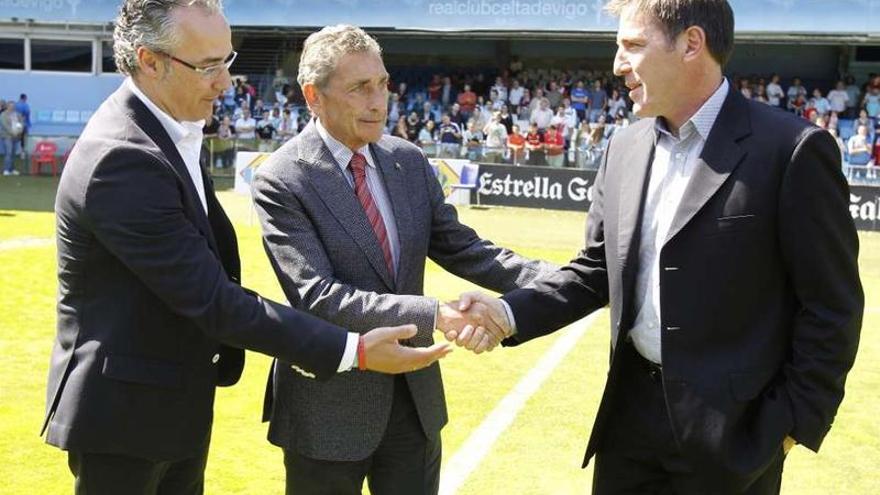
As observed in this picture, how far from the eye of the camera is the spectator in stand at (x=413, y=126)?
28438 millimetres

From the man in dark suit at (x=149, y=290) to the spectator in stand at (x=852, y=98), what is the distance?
28237 millimetres

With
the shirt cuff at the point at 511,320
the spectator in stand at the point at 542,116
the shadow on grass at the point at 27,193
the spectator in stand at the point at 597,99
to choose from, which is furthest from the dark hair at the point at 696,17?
the spectator in stand at the point at 597,99

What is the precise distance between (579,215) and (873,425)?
14.5 metres

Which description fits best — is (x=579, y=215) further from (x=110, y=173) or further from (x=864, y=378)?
(x=110, y=173)

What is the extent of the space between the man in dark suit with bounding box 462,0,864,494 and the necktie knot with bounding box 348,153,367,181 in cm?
99

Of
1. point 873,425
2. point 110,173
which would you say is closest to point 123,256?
point 110,173

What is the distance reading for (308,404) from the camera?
3.63 meters

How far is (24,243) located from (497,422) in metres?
10.2

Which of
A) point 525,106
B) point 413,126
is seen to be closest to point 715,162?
point 413,126

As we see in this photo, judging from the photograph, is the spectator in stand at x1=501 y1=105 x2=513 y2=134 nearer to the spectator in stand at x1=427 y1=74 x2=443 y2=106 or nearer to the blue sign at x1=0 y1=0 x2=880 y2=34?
the blue sign at x1=0 y1=0 x2=880 y2=34

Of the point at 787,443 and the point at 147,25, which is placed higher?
the point at 147,25

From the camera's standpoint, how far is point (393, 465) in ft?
12.1

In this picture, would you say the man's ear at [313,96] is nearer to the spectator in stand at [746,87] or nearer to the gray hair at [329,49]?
the gray hair at [329,49]

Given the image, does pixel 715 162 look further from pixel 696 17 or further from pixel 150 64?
pixel 150 64
